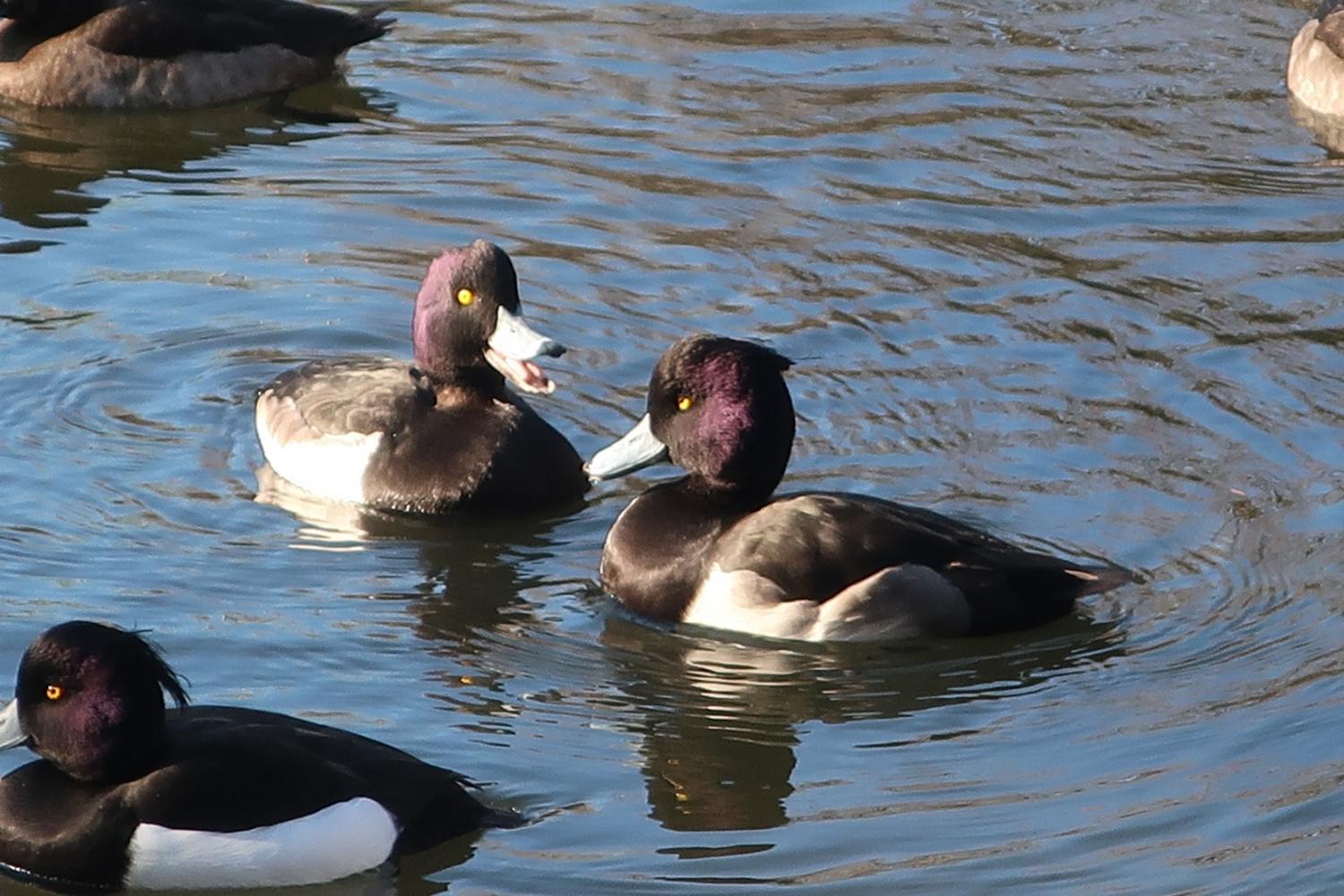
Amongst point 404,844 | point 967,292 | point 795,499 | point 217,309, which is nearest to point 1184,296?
point 967,292

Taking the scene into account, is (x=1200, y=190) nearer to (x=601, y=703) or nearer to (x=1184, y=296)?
(x=1184, y=296)

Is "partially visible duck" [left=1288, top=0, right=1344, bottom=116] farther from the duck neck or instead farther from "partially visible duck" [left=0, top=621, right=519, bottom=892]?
"partially visible duck" [left=0, top=621, right=519, bottom=892]

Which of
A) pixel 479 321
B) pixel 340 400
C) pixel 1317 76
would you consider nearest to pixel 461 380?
pixel 479 321

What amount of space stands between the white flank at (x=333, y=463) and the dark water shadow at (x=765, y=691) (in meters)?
1.48

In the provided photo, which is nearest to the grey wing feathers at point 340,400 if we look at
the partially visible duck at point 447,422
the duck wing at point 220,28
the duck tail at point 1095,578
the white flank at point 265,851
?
the partially visible duck at point 447,422

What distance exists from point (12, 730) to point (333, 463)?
316 cm

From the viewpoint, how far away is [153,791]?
6.79m

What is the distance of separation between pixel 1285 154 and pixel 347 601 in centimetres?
679

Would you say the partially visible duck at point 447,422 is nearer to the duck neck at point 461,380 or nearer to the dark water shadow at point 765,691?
the duck neck at point 461,380

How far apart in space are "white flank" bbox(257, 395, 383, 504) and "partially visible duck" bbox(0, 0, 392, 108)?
17.3 ft

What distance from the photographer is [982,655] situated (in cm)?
855

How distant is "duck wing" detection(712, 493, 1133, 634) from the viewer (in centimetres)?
854

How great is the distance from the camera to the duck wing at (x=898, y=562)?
854 centimetres

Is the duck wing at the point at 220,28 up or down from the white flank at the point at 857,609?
Answer: up
